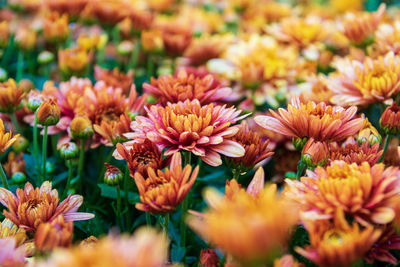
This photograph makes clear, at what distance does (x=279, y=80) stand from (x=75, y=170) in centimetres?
76

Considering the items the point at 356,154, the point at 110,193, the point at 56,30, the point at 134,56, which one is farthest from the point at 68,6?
the point at 356,154

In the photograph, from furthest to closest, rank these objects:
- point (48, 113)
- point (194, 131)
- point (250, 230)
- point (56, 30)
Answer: point (56, 30)
point (48, 113)
point (194, 131)
point (250, 230)

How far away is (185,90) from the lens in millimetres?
1050

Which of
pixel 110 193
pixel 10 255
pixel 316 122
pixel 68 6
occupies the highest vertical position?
pixel 68 6

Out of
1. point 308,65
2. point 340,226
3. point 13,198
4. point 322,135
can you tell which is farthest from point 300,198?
point 308,65

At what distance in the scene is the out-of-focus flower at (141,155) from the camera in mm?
850

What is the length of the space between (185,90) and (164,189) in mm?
381

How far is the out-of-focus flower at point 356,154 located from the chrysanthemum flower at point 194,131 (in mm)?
190

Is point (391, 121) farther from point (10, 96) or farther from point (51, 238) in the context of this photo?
point (10, 96)

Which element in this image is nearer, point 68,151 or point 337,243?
point 337,243

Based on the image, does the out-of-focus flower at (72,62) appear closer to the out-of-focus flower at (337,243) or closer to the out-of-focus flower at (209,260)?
the out-of-focus flower at (209,260)

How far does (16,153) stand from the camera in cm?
125

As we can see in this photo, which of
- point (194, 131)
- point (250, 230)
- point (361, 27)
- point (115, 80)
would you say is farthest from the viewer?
point (361, 27)

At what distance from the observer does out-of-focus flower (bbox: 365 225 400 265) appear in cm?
73
